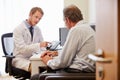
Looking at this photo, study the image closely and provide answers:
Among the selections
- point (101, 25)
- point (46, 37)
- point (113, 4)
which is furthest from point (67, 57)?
point (46, 37)

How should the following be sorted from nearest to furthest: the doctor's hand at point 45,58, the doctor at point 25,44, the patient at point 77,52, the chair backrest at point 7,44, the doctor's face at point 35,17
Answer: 1. the patient at point 77,52
2. the doctor's hand at point 45,58
3. the doctor at point 25,44
4. the doctor's face at point 35,17
5. the chair backrest at point 7,44

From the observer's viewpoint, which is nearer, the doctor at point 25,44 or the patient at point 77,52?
the patient at point 77,52

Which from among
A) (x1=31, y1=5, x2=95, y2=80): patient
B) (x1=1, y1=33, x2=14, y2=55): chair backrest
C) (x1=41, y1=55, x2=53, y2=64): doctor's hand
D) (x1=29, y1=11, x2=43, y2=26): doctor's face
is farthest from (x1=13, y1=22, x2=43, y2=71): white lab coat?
(x1=31, y1=5, x2=95, y2=80): patient

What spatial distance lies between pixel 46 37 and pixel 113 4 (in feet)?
10.9

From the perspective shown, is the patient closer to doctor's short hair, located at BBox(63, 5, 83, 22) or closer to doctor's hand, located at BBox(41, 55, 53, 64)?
doctor's short hair, located at BBox(63, 5, 83, 22)

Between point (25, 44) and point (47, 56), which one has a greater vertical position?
point (25, 44)

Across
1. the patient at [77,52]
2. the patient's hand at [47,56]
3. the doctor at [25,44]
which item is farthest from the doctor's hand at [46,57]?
the doctor at [25,44]

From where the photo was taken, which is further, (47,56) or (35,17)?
(35,17)

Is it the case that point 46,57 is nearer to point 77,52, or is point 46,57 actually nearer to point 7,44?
point 77,52

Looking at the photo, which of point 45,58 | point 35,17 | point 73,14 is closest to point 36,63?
point 45,58

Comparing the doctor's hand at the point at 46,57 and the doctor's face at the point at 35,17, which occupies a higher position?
the doctor's face at the point at 35,17

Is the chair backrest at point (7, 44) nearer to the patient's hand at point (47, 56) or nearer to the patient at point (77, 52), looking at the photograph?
the patient's hand at point (47, 56)

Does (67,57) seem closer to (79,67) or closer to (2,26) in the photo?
(79,67)

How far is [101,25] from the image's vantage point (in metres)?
1.17
